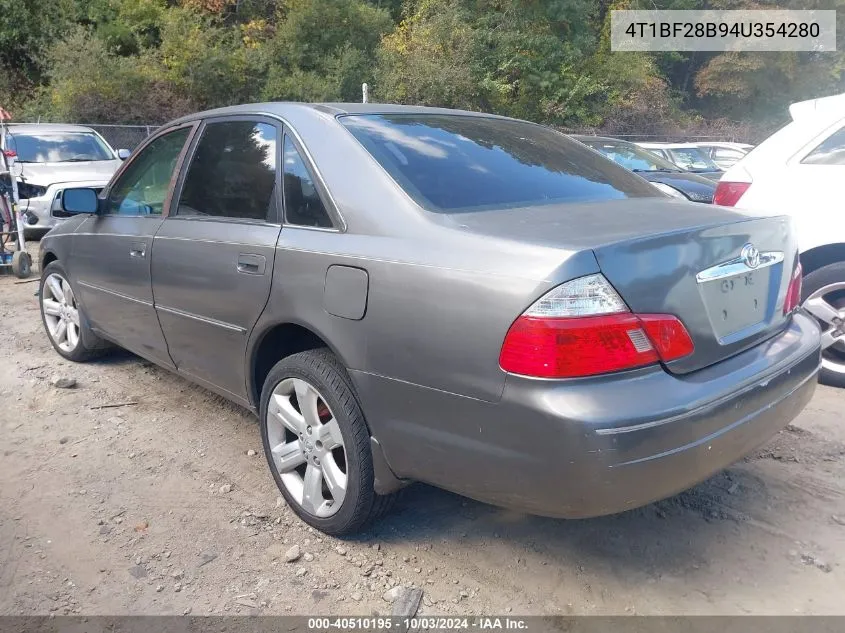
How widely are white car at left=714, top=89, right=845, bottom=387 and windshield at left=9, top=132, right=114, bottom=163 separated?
9.47 meters

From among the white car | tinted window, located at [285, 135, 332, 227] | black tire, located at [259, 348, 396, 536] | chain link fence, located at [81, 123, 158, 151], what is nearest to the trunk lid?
tinted window, located at [285, 135, 332, 227]

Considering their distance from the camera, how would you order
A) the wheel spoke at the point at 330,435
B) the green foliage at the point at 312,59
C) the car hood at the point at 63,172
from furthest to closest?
1. the green foliage at the point at 312,59
2. the car hood at the point at 63,172
3. the wheel spoke at the point at 330,435

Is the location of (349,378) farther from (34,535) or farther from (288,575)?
(34,535)

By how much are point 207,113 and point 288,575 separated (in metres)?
2.26

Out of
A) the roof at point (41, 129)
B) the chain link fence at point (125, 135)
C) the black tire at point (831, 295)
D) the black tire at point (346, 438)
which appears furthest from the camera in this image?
the chain link fence at point (125, 135)

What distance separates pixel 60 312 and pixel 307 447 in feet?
9.81

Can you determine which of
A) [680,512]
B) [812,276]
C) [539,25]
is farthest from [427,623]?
[539,25]

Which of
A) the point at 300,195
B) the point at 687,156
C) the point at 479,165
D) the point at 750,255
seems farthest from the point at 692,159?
the point at 300,195

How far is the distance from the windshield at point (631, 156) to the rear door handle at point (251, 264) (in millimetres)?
7210

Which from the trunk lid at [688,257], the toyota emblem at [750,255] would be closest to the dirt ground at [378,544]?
the trunk lid at [688,257]

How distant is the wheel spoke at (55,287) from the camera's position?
4.94 metres

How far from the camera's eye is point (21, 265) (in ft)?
25.8

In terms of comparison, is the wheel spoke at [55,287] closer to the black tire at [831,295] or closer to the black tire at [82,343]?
the black tire at [82,343]

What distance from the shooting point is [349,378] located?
261 centimetres
